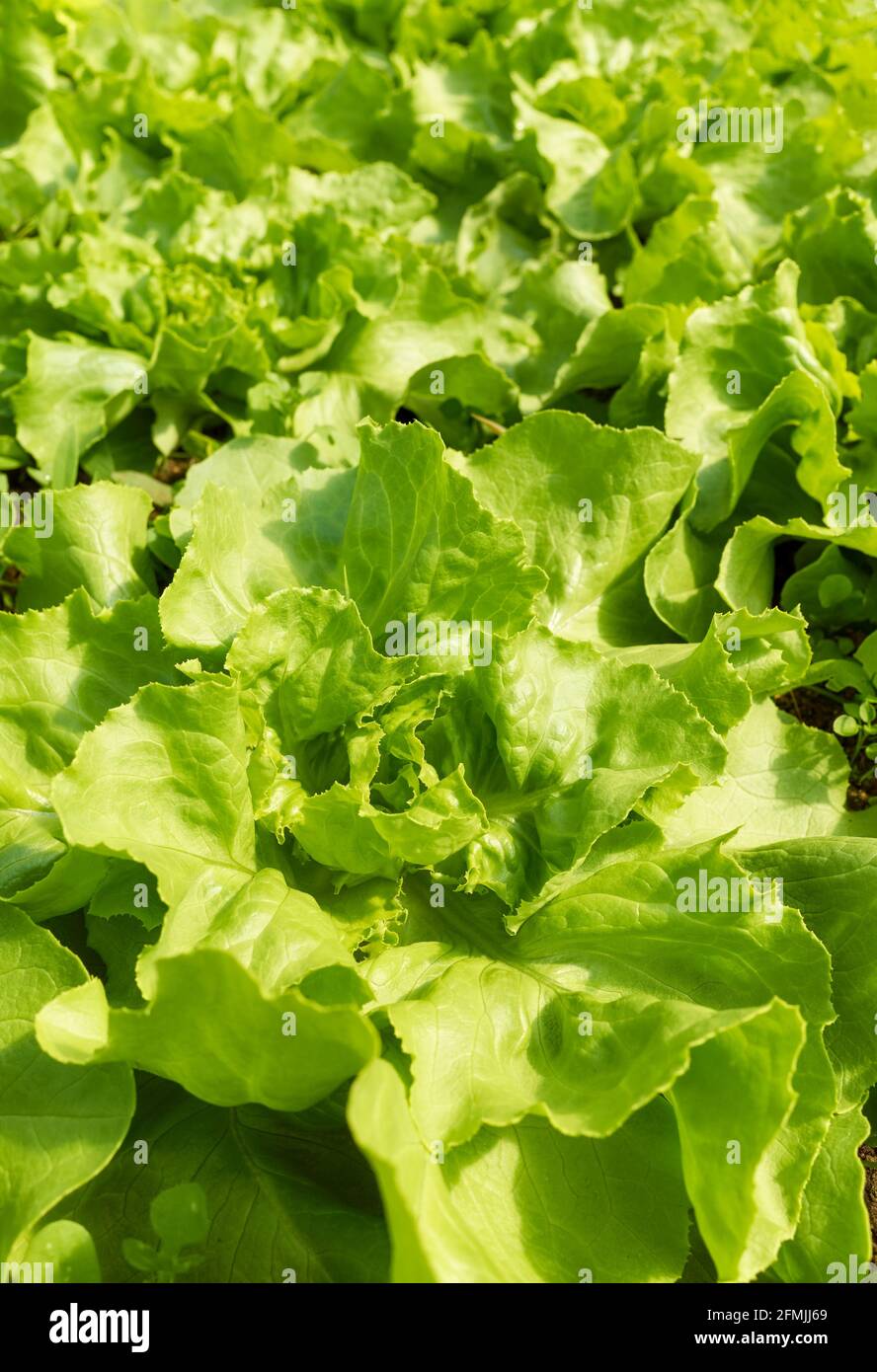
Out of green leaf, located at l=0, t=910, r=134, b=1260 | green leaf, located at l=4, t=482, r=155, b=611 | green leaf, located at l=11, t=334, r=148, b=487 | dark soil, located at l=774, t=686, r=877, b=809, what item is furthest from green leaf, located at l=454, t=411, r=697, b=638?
green leaf, located at l=0, t=910, r=134, b=1260

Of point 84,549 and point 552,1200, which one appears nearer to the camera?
point 552,1200

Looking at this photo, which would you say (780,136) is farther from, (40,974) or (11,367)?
(40,974)

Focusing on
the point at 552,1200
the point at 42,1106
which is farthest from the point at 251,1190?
the point at 552,1200

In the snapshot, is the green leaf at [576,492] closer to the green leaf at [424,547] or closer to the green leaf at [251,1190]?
the green leaf at [424,547]

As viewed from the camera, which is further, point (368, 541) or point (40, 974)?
point (368, 541)

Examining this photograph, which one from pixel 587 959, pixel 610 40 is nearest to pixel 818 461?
pixel 587 959

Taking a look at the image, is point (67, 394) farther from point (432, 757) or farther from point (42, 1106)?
point (42, 1106)

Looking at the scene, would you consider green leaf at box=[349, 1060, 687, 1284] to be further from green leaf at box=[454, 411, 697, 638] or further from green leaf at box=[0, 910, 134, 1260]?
green leaf at box=[454, 411, 697, 638]
